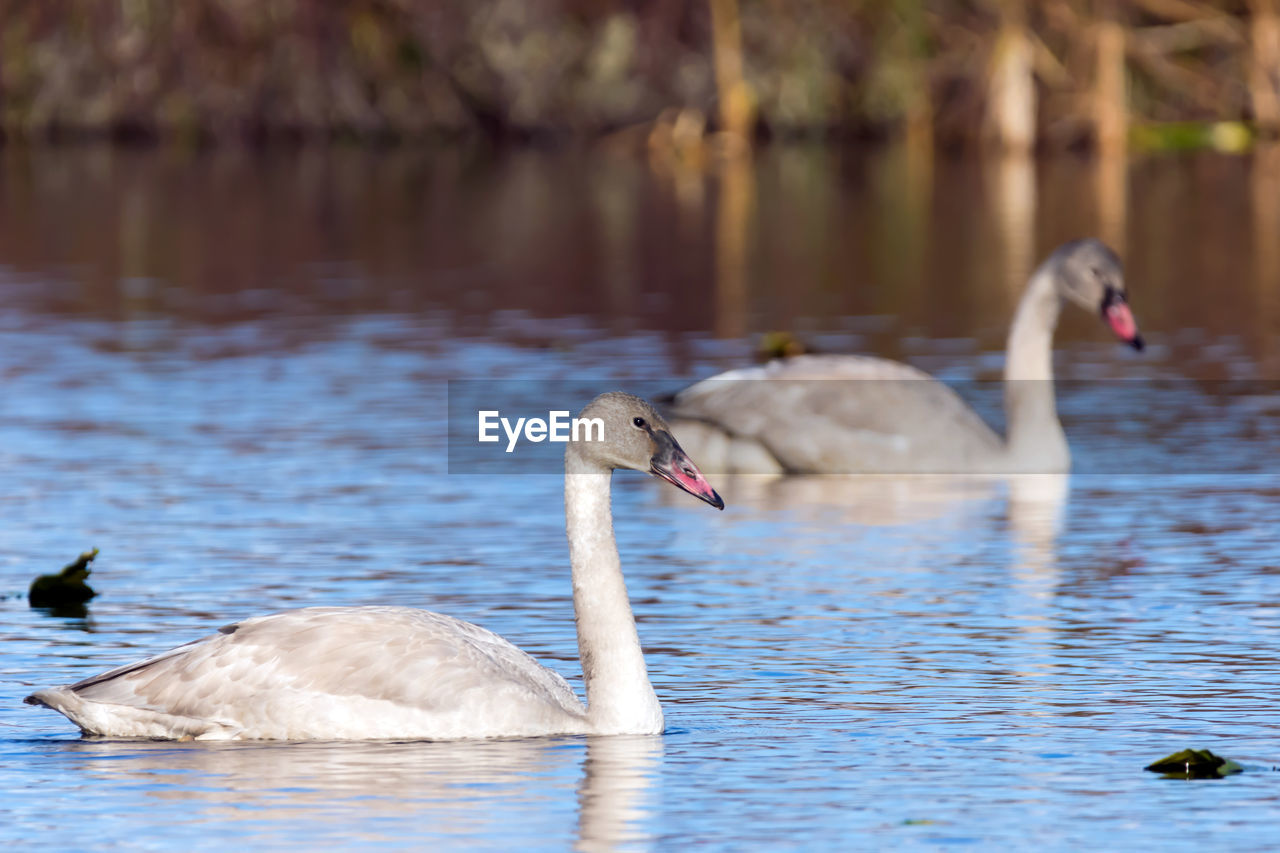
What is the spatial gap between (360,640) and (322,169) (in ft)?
126

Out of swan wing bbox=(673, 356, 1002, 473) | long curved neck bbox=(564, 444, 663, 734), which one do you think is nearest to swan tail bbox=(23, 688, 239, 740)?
long curved neck bbox=(564, 444, 663, 734)

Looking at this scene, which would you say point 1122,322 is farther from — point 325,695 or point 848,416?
point 325,695

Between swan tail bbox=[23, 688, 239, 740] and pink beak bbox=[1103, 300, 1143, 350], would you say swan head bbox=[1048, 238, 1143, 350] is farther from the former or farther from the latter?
swan tail bbox=[23, 688, 239, 740]

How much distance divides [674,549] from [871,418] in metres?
2.51

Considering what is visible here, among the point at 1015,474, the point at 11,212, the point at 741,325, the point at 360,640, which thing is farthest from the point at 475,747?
the point at 11,212

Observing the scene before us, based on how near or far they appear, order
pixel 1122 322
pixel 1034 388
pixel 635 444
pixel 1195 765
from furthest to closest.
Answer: pixel 1122 322, pixel 1034 388, pixel 635 444, pixel 1195 765

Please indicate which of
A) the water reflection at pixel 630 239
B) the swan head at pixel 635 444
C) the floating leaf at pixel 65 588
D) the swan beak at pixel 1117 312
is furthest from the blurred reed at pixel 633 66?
the swan head at pixel 635 444

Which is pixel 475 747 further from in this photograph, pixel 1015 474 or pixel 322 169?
pixel 322 169

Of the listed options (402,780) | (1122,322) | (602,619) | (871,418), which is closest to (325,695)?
(402,780)

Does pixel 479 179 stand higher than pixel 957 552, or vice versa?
pixel 479 179

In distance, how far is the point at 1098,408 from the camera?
18.0 m

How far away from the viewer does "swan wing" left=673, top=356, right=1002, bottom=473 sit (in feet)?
50.2

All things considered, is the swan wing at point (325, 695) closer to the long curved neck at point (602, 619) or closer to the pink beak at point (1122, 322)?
the long curved neck at point (602, 619)

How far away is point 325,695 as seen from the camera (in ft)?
29.8
